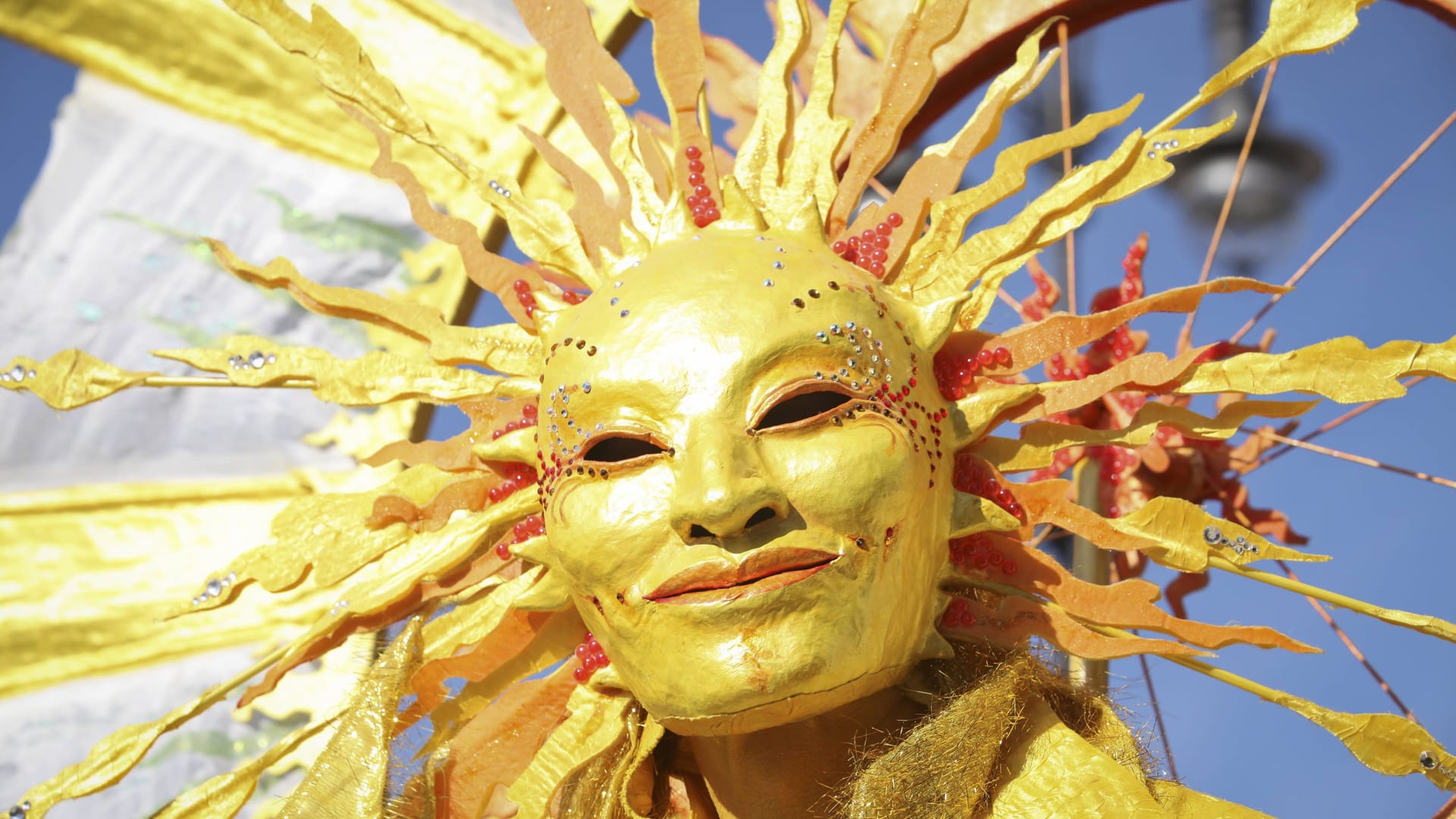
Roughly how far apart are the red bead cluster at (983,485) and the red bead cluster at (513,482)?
74cm

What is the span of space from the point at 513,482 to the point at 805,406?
65 cm

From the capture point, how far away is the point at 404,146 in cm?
432

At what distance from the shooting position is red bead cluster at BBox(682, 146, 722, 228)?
2.69m

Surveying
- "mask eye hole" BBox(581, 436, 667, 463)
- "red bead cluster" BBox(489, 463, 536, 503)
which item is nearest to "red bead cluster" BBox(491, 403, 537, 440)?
"red bead cluster" BBox(489, 463, 536, 503)

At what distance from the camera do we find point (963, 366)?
8.45ft

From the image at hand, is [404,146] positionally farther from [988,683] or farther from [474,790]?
[988,683]

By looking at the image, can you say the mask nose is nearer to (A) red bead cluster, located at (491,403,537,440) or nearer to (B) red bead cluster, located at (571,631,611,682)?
(B) red bead cluster, located at (571,631,611,682)

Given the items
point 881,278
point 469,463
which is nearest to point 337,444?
point 469,463

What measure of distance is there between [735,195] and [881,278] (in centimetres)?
30

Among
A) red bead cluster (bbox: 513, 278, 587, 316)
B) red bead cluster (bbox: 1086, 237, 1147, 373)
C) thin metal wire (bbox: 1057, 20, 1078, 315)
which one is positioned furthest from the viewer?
thin metal wire (bbox: 1057, 20, 1078, 315)

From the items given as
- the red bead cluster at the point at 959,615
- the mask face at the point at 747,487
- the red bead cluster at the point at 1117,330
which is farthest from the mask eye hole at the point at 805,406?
the red bead cluster at the point at 1117,330

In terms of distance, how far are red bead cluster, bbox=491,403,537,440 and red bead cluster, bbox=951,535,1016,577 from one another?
30.4 inches

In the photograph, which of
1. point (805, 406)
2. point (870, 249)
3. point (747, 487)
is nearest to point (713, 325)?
point (805, 406)

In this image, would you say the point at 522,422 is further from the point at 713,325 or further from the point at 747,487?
the point at 747,487
